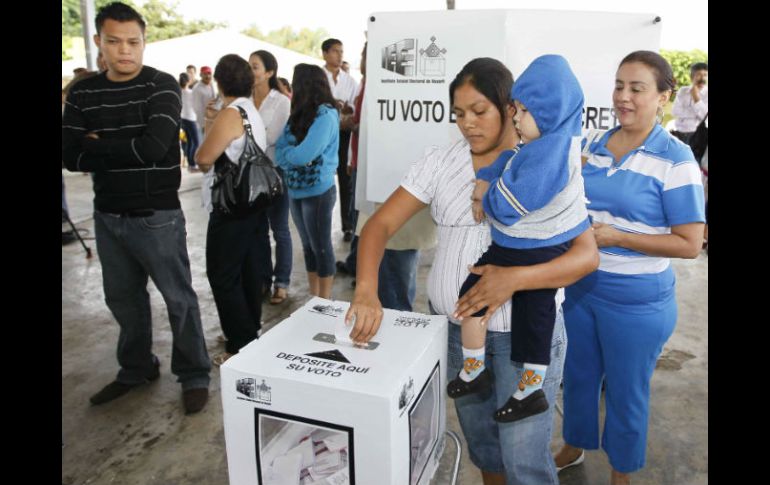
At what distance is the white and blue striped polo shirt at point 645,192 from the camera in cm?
172

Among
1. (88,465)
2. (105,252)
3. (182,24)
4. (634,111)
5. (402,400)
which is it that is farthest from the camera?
(182,24)

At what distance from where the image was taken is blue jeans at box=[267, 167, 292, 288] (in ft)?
12.8

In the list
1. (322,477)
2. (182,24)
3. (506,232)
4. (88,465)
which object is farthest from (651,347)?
(182,24)

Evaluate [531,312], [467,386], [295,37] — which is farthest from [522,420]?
[295,37]

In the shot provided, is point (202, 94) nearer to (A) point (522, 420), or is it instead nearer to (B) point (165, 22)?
(A) point (522, 420)

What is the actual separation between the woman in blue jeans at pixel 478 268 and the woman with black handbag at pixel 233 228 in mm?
1424

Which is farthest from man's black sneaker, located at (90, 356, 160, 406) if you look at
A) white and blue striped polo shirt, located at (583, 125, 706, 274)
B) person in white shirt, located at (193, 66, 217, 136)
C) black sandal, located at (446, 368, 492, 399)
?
person in white shirt, located at (193, 66, 217, 136)

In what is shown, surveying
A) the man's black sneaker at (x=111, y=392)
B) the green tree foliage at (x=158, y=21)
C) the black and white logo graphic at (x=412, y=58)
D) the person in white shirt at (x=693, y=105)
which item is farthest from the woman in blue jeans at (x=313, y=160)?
the green tree foliage at (x=158, y=21)

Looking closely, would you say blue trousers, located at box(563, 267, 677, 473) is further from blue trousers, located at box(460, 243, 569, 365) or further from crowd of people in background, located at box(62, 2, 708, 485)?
blue trousers, located at box(460, 243, 569, 365)

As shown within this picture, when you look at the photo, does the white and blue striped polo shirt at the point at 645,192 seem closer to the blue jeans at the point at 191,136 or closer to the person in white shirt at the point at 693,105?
the person in white shirt at the point at 693,105
